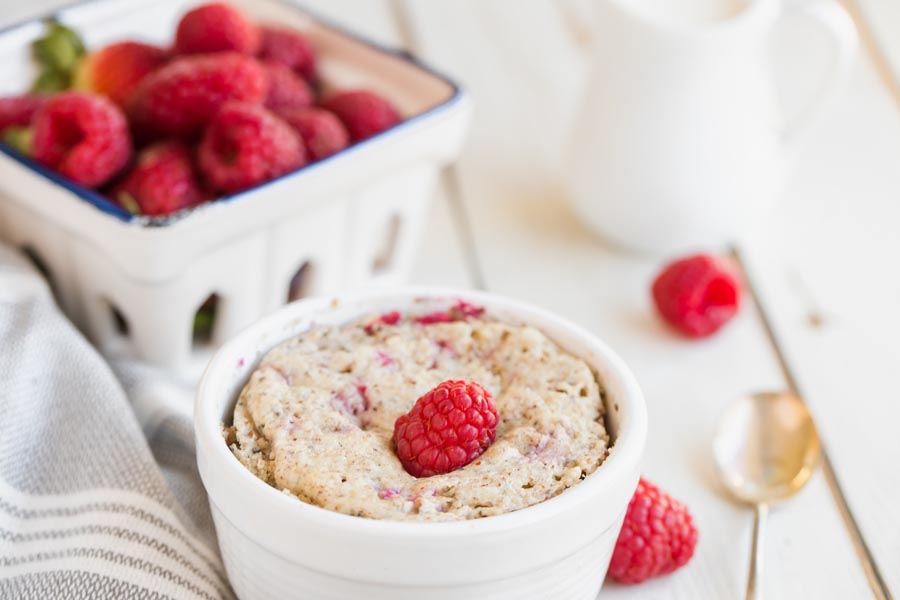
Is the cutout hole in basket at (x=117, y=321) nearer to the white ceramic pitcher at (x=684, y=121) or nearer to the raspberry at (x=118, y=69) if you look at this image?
the raspberry at (x=118, y=69)

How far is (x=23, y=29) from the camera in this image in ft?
4.68

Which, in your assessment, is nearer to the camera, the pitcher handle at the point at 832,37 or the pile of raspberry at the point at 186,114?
the pile of raspberry at the point at 186,114

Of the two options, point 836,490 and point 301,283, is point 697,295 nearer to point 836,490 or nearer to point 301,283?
point 836,490

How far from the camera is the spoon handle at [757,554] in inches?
41.1

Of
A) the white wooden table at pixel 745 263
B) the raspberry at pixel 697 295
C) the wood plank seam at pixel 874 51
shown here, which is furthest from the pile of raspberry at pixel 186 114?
the wood plank seam at pixel 874 51

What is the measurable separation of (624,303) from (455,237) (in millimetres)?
246

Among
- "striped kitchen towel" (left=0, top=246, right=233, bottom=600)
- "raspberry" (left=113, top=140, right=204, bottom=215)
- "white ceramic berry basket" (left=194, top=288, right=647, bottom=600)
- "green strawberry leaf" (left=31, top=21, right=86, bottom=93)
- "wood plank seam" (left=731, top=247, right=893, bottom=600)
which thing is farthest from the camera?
"green strawberry leaf" (left=31, top=21, right=86, bottom=93)

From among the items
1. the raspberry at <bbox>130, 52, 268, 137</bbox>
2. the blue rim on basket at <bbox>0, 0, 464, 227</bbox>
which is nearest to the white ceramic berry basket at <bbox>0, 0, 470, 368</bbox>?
the blue rim on basket at <bbox>0, 0, 464, 227</bbox>

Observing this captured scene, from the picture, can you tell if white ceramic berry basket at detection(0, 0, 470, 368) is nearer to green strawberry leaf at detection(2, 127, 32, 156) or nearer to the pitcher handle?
green strawberry leaf at detection(2, 127, 32, 156)

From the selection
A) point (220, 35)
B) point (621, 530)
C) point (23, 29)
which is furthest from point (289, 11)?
point (621, 530)

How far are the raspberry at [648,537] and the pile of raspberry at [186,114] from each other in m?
0.50

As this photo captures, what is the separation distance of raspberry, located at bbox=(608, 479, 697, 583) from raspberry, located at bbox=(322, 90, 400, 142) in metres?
0.55

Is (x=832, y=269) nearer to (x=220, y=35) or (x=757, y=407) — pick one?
(x=757, y=407)

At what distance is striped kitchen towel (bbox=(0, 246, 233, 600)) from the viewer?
0.96 metres
